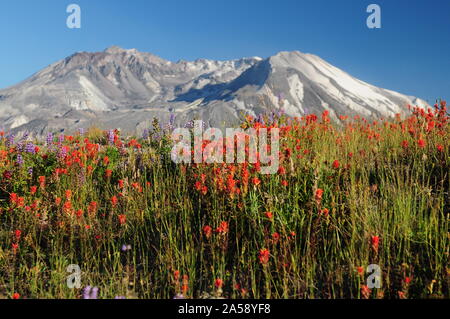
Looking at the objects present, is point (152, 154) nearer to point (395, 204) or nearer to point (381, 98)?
point (395, 204)

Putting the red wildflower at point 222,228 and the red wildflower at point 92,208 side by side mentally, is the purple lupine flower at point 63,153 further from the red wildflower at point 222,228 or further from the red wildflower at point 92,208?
the red wildflower at point 222,228

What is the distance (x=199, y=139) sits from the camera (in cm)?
469

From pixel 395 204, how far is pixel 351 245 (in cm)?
70

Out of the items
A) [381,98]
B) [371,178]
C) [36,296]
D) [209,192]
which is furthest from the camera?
[381,98]

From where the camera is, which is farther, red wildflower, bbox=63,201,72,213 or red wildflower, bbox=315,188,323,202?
red wildflower, bbox=63,201,72,213

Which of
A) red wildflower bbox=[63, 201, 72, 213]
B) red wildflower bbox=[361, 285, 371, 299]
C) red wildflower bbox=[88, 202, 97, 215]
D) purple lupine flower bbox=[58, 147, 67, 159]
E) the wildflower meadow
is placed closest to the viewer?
red wildflower bbox=[361, 285, 371, 299]

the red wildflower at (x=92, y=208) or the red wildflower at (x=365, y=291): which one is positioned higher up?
the red wildflower at (x=92, y=208)

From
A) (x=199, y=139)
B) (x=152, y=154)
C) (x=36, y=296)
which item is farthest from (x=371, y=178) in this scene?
(x=36, y=296)

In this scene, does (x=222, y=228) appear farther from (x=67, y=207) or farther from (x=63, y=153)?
(x=63, y=153)

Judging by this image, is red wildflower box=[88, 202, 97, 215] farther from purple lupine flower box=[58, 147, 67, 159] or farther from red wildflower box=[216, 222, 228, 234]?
red wildflower box=[216, 222, 228, 234]

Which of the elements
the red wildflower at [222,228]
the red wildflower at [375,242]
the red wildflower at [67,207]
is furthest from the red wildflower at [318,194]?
the red wildflower at [67,207]

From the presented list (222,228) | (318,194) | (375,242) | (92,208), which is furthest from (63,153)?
(375,242)

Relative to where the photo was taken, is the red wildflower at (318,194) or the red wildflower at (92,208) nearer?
the red wildflower at (318,194)

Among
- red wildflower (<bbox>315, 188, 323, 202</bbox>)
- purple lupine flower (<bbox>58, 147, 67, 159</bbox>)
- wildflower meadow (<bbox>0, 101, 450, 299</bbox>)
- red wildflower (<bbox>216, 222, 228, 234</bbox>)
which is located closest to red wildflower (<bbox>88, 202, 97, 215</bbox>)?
wildflower meadow (<bbox>0, 101, 450, 299</bbox>)
